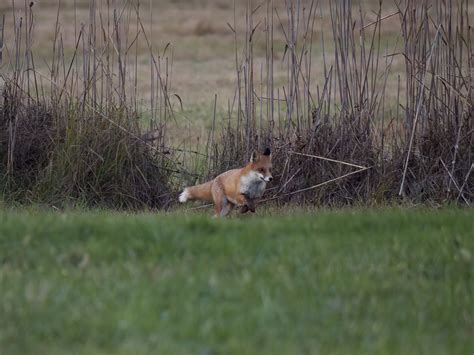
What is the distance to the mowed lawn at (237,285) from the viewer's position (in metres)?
4.99

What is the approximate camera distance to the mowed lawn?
499 centimetres

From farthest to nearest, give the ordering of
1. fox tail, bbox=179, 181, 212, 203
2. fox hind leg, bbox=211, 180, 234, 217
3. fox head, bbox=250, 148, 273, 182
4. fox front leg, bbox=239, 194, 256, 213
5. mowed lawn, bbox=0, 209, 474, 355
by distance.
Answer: fox tail, bbox=179, 181, 212, 203, fox hind leg, bbox=211, 180, 234, 217, fox front leg, bbox=239, 194, 256, 213, fox head, bbox=250, 148, 273, 182, mowed lawn, bbox=0, 209, 474, 355

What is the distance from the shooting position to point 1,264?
6.36 meters

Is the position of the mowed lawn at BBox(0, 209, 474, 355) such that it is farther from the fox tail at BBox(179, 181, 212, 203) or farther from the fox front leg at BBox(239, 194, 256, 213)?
the fox tail at BBox(179, 181, 212, 203)

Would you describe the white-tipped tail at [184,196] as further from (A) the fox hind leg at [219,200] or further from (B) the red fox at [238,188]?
(A) the fox hind leg at [219,200]

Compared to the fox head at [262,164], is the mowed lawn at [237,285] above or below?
above

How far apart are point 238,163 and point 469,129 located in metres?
2.59

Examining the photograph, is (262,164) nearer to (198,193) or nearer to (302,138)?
(198,193)

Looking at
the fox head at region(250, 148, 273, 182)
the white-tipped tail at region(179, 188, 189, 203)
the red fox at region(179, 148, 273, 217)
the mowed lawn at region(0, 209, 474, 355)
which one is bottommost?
the white-tipped tail at region(179, 188, 189, 203)

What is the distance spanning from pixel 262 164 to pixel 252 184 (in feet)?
0.77

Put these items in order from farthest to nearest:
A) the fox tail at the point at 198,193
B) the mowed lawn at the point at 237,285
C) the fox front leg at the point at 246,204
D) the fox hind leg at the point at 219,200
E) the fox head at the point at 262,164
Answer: the fox tail at the point at 198,193
the fox hind leg at the point at 219,200
the fox front leg at the point at 246,204
the fox head at the point at 262,164
the mowed lawn at the point at 237,285

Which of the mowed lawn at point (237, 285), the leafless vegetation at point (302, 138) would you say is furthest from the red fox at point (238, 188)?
the mowed lawn at point (237, 285)

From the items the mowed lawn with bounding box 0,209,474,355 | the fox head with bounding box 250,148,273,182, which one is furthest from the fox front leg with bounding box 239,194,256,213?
the mowed lawn with bounding box 0,209,474,355

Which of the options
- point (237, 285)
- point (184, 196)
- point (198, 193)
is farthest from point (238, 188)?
point (237, 285)
